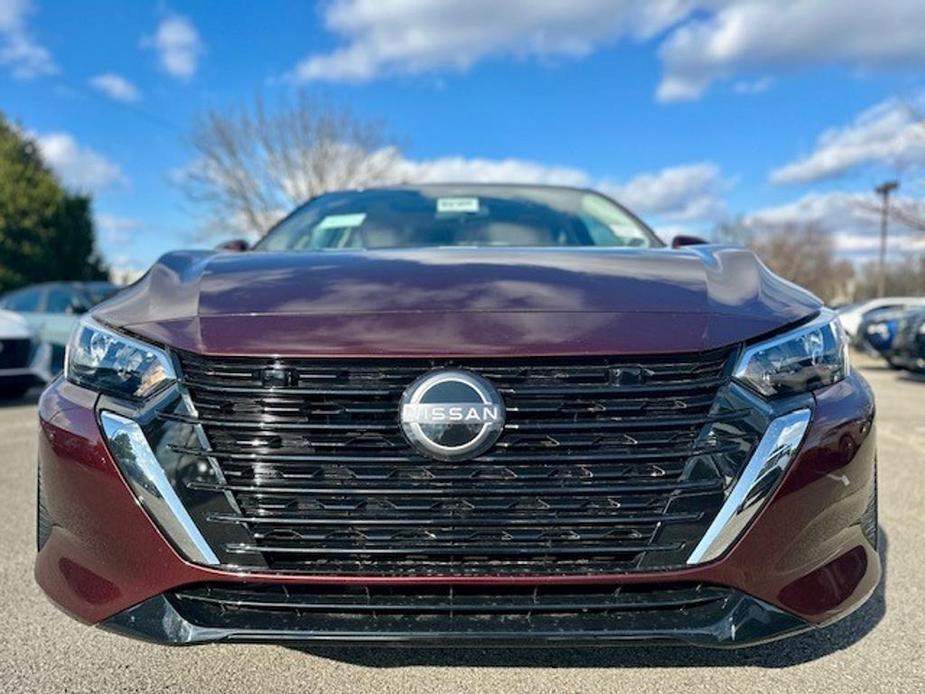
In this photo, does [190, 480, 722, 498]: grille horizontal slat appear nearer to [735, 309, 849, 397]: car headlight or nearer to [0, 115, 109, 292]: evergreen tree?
[735, 309, 849, 397]: car headlight

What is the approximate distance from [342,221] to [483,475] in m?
2.01

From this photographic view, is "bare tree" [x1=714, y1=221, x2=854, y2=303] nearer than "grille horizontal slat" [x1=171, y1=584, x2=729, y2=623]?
No

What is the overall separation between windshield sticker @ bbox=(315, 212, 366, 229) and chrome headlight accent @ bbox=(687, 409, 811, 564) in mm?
2195

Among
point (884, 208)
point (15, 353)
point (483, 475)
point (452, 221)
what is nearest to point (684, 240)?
point (452, 221)

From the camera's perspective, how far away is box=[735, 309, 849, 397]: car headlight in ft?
5.95

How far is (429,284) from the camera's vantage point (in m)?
2.00

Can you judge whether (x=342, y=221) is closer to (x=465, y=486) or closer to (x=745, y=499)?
(x=465, y=486)

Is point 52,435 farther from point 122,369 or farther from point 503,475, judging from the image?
point 503,475

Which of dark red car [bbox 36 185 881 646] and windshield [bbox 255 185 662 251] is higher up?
windshield [bbox 255 185 662 251]

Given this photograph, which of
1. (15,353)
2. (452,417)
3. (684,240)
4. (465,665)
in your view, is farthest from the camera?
(15,353)

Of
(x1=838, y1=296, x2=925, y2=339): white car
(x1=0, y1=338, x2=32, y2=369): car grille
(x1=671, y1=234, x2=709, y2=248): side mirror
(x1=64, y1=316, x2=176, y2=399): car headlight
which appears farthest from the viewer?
(x1=838, y1=296, x2=925, y2=339): white car

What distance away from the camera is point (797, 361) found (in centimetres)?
188

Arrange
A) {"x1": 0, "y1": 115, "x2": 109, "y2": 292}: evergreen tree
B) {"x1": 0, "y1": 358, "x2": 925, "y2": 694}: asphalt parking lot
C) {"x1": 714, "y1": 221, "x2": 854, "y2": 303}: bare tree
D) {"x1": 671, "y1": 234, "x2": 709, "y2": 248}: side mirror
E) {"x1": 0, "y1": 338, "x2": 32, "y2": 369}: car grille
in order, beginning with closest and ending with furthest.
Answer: {"x1": 0, "y1": 358, "x2": 925, "y2": 694}: asphalt parking lot → {"x1": 671, "y1": 234, "x2": 709, "y2": 248}: side mirror → {"x1": 0, "y1": 338, "x2": 32, "y2": 369}: car grille → {"x1": 0, "y1": 115, "x2": 109, "y2": 292}: evergreen tree → {"x1": 714, "y1": 221, "x2": 854, "y2": 303}: bare tree

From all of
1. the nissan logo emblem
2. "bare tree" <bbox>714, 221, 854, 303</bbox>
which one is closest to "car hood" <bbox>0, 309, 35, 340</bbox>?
the nissan logo emblem
